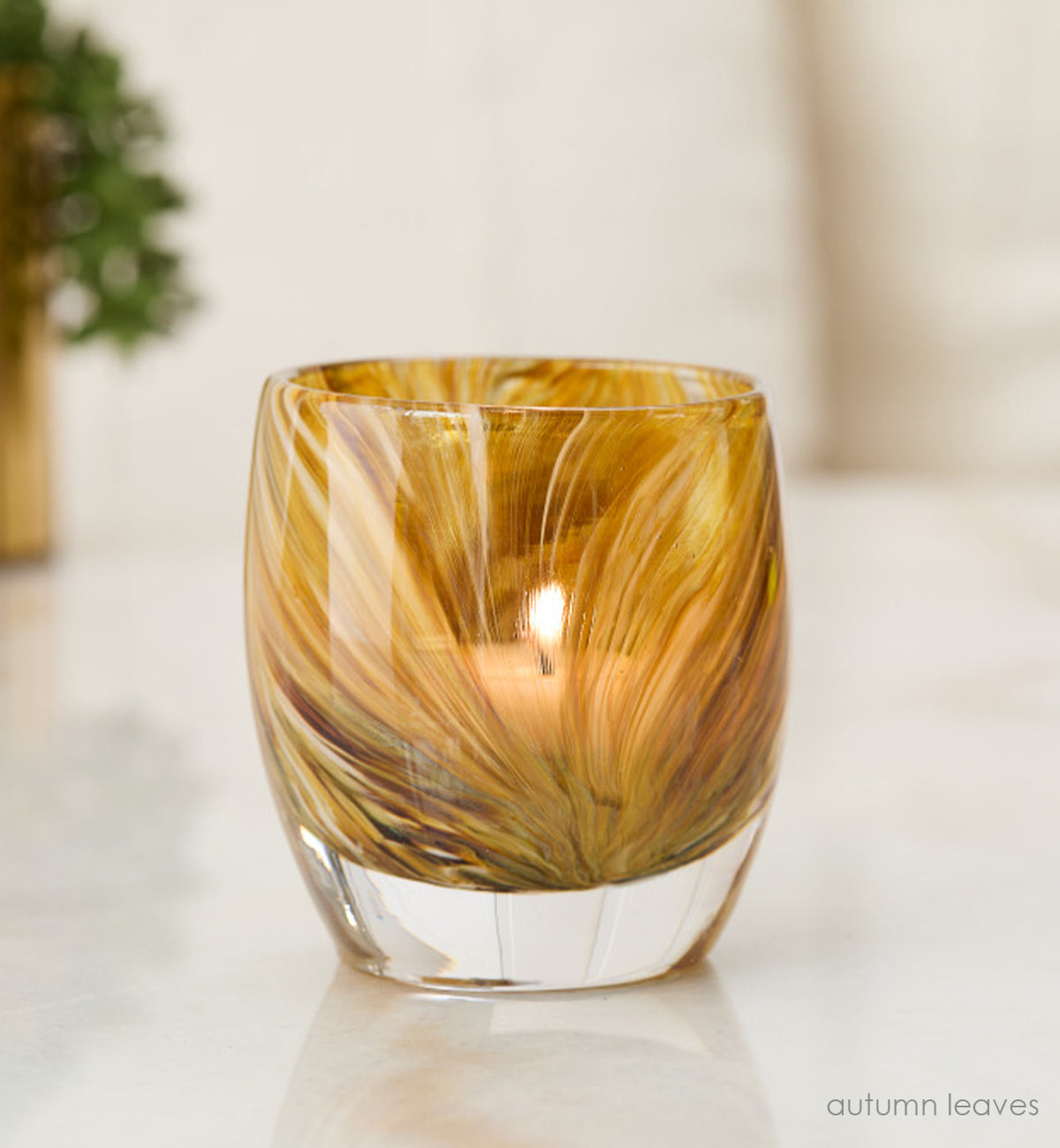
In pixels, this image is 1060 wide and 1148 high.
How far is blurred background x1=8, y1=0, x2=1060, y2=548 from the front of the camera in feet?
4.78

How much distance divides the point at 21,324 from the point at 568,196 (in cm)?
73

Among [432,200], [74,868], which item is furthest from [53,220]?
[432,200]

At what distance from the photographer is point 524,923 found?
0.33 metres

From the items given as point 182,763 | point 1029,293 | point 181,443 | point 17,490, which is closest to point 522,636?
point 182,763

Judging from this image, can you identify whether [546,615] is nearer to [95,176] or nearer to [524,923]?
[524,923]

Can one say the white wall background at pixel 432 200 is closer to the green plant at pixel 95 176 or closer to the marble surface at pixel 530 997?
the green plant at pixel 95 176

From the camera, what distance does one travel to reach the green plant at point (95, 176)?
88 cm

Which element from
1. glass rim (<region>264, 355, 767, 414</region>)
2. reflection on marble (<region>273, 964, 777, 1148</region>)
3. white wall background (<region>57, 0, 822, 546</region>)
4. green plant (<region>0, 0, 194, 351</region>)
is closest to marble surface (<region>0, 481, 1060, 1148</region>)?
reflection on marble (<region>273, 964, 777, 1148</region>)

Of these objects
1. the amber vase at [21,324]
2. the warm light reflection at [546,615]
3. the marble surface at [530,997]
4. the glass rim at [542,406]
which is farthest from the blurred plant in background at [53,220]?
the warm light reflection at [546,615]

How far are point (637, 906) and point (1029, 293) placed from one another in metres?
1.35

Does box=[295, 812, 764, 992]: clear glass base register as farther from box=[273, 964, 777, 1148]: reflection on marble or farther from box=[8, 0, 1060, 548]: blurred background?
box=[8, 0, 1060, 548]: blurred background

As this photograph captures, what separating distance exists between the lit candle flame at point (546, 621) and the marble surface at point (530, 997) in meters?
0.09

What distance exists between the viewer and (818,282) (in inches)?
63.2

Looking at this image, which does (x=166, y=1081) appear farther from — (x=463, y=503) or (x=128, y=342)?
(x=128, y=342)
